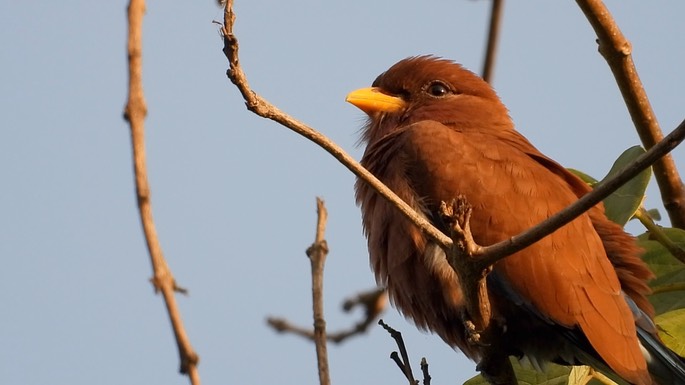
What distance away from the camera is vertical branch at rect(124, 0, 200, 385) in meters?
3.01

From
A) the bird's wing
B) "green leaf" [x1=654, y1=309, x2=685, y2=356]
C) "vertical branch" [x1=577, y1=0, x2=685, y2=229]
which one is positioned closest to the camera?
the bird's wing

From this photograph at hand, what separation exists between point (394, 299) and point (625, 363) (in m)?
1.19

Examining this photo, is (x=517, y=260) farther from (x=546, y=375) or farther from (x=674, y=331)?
(x=674, y=331)

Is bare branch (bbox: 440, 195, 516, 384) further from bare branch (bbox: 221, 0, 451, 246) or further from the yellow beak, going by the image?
the yellow beak

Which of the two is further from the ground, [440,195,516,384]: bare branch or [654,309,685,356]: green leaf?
[440,195,516,384]: bare branch

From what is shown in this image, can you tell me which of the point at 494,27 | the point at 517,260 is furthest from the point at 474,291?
the point at 494,27

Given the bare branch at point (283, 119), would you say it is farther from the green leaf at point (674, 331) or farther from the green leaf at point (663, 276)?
the green leaf at point (663, 276)

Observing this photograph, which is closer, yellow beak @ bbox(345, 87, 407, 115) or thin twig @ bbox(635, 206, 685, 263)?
thin twig @ bbox(635, 206, 685, 263)

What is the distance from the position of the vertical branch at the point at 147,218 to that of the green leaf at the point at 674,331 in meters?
2.55

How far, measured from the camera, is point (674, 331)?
4781 mm

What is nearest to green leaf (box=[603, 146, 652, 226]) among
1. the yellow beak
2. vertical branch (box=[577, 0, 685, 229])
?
vertical branch (box=[577, 0, 685, 229])

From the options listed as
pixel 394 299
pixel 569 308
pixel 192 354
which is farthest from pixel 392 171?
pixel 192 354

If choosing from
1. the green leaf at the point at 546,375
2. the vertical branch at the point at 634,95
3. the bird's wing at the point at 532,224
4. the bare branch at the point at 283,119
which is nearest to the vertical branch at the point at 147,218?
the bare branch at the point at 283,119

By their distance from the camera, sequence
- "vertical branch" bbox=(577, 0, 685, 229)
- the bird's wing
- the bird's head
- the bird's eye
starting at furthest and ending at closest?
the bird's eye < the bird's head < "vertical branch" bbox=(577, 0, 685, 229) < the bird's wing
